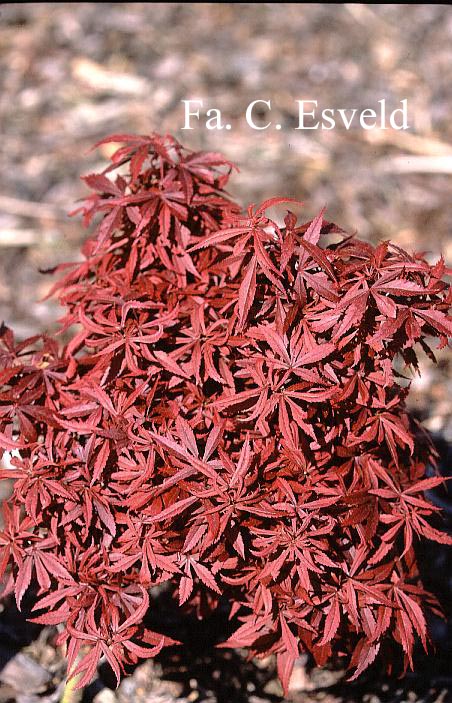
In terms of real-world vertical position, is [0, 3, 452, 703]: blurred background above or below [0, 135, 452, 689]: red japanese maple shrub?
below

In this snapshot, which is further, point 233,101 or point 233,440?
point 233,101

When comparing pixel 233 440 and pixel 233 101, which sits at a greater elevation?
pixel 233 440

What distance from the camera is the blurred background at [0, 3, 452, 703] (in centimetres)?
417

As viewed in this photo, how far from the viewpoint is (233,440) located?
1.82 m

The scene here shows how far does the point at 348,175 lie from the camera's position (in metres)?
4.36

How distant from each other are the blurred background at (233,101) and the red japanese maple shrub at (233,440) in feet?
6.58

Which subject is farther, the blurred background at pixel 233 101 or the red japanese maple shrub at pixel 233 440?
the blurred background at pixel 233 101

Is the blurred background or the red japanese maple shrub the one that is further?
the blurred background

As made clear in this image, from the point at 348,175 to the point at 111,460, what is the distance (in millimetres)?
2985

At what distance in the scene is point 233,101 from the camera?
4695 mm

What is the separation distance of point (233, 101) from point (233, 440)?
3.35m

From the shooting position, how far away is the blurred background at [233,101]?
13.7 feet

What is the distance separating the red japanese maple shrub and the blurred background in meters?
2.00

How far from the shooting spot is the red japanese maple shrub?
5.52ft
